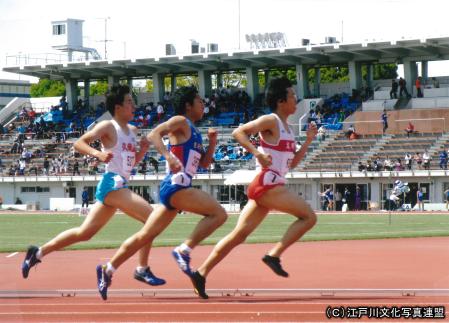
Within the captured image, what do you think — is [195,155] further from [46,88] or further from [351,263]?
[46,88]

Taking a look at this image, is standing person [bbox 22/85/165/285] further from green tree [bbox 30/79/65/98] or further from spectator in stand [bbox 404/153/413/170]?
green tree [bbox 30/79/65/98]

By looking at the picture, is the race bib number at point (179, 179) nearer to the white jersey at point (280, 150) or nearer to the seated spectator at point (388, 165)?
the white jersey at point (280, 150)

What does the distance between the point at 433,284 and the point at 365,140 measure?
153ft

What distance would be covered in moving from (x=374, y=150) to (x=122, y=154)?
154ft

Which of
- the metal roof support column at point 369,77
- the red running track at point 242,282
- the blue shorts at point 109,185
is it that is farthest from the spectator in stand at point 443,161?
the blue shorts at point 109,185

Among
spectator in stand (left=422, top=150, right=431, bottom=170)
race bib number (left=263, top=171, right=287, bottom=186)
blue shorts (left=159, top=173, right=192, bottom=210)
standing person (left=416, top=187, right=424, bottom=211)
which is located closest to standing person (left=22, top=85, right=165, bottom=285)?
blue shorts (left=159, top=173, right=192, bottom=210)

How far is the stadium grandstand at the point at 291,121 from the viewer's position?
185ft

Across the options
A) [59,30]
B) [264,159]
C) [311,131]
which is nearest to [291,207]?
[264,159]

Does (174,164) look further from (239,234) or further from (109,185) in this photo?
(239,234)

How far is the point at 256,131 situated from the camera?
1084cm

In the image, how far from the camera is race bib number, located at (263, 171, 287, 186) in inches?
432

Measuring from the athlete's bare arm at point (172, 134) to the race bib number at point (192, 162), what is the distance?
0.18 m

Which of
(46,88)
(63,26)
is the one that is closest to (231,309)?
(63,26)

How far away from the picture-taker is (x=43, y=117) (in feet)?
247
